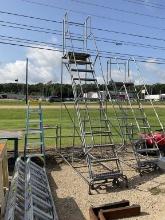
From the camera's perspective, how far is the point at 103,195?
33.8ft

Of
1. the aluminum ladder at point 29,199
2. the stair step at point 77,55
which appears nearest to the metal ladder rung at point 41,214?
the aluminum ladder at point 29,199

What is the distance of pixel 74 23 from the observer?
1575 centimetres

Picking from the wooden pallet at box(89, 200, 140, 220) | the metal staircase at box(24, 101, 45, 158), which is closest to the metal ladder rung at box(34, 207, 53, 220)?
the wooden pallet at box(89, 200, 140, 220)

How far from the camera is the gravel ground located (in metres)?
8.77

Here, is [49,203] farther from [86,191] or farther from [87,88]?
[87,88]

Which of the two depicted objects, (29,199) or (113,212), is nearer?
(113,212)

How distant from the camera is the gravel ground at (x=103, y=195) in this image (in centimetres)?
877

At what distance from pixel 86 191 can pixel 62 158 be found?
443 cm

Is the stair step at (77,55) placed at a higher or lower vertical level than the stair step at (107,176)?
higher

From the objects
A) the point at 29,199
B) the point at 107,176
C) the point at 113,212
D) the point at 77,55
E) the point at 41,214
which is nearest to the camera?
the point at 41,214

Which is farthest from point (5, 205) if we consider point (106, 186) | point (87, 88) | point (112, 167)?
point (87, 88)

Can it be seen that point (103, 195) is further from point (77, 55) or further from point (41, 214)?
point (77, 55)

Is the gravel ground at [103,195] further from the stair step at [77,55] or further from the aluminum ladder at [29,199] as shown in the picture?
the stair step at [77,55]

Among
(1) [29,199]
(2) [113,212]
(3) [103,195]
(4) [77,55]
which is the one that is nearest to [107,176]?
(3) [103,195]
